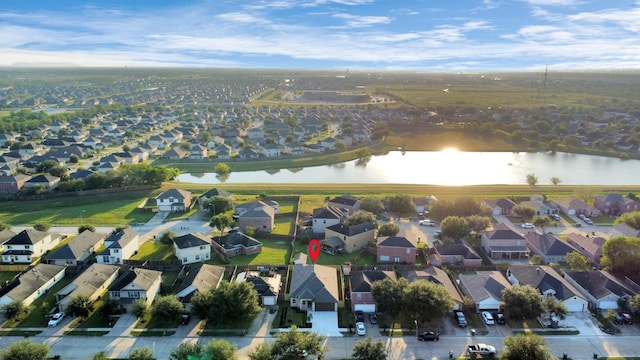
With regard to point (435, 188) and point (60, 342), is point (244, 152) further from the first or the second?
point (60, 342)

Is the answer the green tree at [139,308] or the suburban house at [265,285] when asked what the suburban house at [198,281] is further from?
the green tree at [139,308]

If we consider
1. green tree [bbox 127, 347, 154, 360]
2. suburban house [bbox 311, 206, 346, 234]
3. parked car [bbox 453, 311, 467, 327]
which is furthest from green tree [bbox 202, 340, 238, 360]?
suburban house [bbox 311, 206, 346, 234]

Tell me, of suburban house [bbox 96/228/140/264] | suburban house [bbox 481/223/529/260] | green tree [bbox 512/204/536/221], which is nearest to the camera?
suburban house [bbox 96/228/140/264]

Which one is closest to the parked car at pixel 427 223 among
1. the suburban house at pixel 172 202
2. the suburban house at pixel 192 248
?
the suburban house at pixel 192 248

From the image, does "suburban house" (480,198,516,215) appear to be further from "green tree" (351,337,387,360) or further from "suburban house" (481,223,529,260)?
"green tree" (351,337,387,360)

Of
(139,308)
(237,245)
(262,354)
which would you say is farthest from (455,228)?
(139,308)

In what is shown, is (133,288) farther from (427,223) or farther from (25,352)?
(427,223)
